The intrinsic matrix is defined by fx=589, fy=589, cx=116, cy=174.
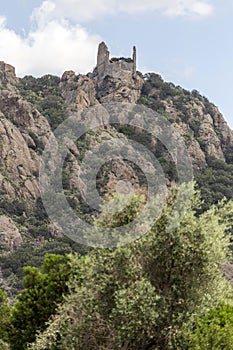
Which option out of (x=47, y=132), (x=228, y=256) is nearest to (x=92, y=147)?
(x=47, y=132)

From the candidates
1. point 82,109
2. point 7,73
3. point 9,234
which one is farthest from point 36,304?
point 7,73

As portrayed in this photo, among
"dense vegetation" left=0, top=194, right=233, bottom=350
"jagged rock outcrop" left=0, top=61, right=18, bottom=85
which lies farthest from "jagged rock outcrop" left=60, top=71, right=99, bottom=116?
"dense vegetation" left=0, top=194, right=233, bottom=350

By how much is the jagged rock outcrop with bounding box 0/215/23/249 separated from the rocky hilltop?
102 millimetres

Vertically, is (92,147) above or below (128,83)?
below

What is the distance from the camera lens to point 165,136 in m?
86.4

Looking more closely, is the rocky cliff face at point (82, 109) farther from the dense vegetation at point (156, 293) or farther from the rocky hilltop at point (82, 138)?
the dense vegetation at point (156, 293)

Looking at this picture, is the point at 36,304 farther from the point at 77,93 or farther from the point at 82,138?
the point at 77,93

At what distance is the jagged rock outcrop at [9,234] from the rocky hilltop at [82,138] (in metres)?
0.10

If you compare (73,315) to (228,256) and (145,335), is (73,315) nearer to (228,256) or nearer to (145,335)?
(145,335)

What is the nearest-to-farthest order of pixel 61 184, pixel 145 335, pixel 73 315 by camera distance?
1. pixel 145 335
2. pixel 73 315
3. pixel 61 184

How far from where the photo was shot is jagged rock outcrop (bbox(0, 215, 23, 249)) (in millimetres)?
60750

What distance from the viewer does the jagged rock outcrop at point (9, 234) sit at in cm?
6075

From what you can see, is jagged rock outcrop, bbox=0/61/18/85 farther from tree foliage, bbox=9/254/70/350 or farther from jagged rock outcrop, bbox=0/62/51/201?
tree foliage, bbox=9/254/70/350

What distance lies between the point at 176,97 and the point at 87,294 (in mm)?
96572
